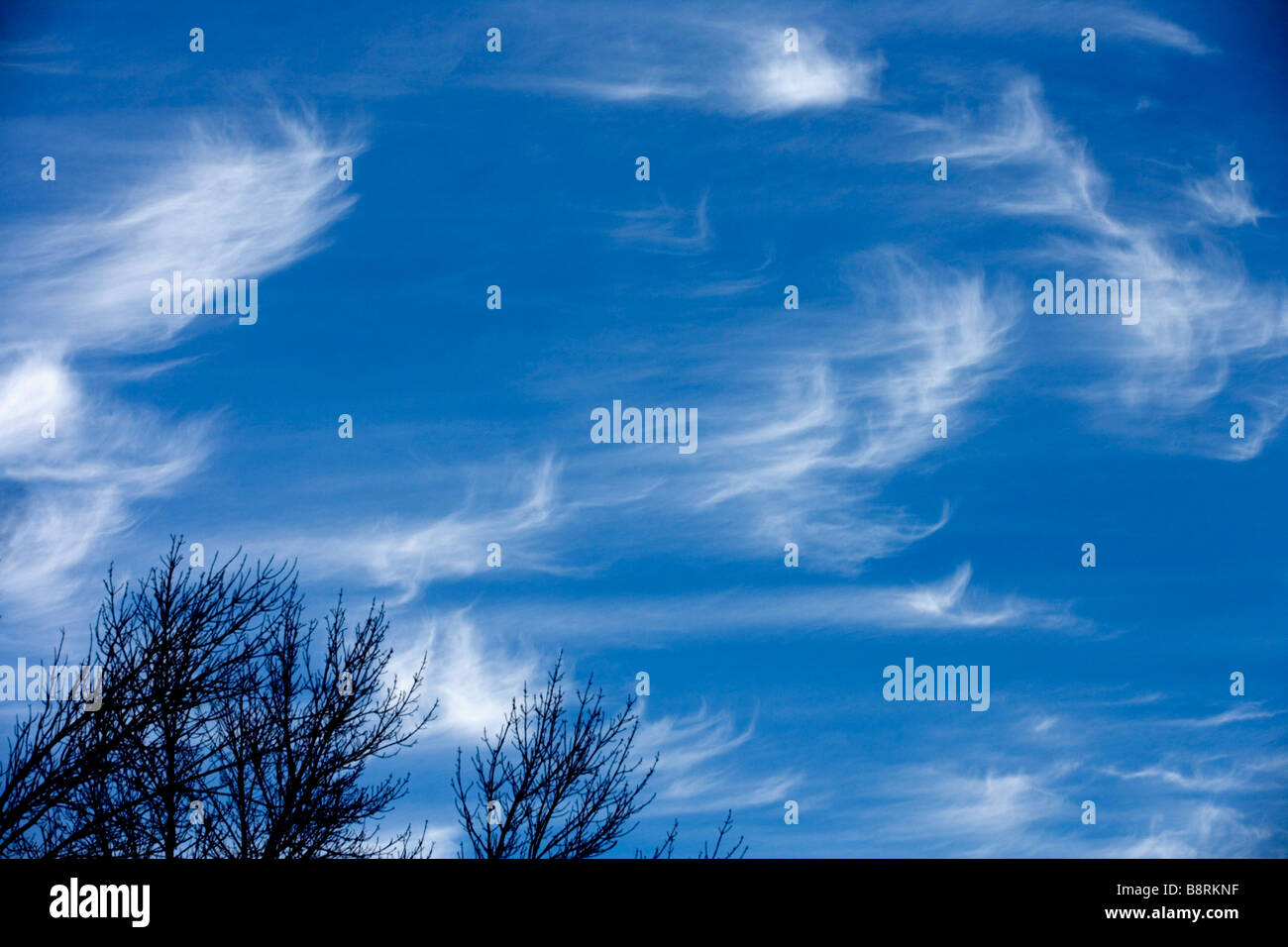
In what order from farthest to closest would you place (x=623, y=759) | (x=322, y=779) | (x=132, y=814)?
(x=623, y=759), (x=322, y=779), (x=132, y=814)

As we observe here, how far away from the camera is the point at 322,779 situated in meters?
17.6

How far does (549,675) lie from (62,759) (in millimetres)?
9087
